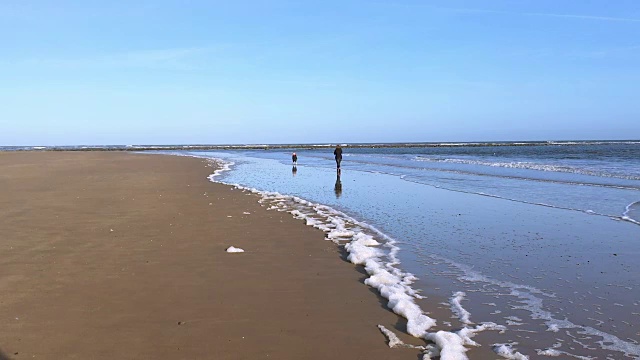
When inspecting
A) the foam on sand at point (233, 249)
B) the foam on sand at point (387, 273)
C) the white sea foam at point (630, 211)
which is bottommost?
the white sea foam at point (630, 211)

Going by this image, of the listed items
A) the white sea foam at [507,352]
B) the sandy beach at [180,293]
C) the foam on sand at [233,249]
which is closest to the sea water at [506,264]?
the white sea foam at [507,352]

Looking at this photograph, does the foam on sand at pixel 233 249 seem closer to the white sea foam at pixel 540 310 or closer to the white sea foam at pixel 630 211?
the white sea foam at pixel 540 310

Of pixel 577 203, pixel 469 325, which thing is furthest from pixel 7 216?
pixel 577 203

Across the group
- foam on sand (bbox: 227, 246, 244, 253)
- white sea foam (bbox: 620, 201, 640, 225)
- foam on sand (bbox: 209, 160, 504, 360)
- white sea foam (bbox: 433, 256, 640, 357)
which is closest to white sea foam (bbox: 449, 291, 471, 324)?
foam on sand (bbox: 209, 160, 504, 360)

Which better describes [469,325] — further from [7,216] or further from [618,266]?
[7,216]

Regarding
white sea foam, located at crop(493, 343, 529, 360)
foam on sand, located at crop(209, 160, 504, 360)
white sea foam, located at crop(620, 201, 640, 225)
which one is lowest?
white sea foam, located at crop(620, 201, 640, 225)

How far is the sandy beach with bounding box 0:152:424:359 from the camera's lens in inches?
189

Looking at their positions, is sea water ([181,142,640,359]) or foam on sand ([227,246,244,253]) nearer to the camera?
sea water ([181,142,640,359])

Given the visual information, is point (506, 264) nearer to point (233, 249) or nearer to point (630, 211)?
point (233, 249)

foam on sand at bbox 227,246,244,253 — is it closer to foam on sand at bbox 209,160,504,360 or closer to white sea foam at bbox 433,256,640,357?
foam on sand at bbox 209,160,504,360

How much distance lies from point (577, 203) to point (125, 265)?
13.7 metres

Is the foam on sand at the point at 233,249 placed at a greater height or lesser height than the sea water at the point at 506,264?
greater

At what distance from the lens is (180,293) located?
6.40m

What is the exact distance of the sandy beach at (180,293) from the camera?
4.80 m
